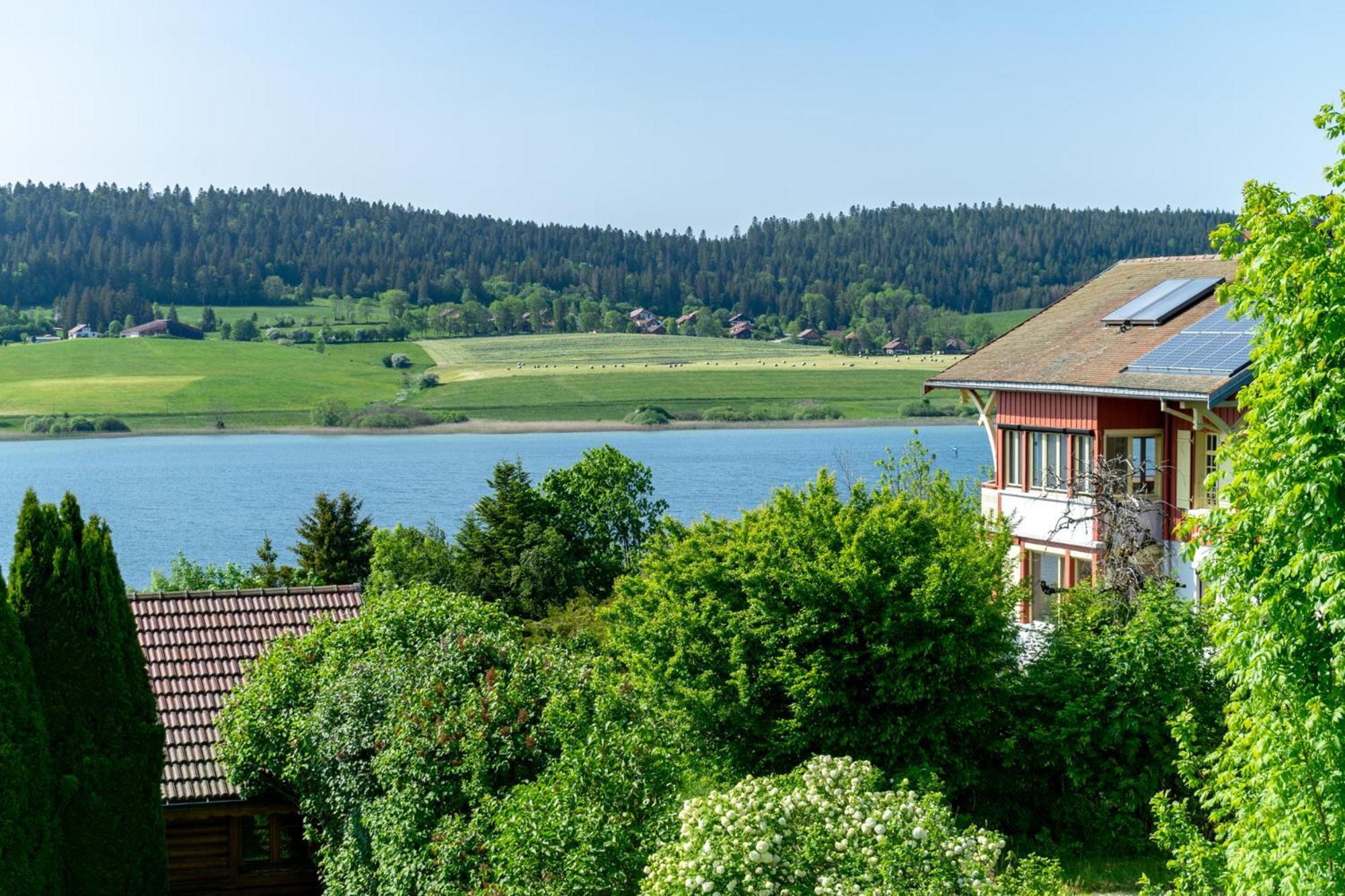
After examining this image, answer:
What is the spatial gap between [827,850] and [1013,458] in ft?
67.8

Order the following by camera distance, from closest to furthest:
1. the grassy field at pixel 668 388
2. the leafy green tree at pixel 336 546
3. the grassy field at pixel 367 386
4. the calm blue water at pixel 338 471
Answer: the leafy green tree at pixel 336 546 → the calm blue water at pixel 338 471 → the grassy field at pixel 367 386 → the grassy field at pixel 668 388

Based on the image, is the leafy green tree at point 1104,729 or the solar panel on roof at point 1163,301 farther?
the solar panel on roof at point 1163,301

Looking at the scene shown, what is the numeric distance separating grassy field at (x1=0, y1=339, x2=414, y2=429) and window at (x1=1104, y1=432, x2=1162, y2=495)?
15701cm

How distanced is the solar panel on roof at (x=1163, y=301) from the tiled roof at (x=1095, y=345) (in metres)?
0.16

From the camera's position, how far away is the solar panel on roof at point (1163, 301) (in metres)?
29.4

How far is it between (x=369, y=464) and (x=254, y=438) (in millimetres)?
33753

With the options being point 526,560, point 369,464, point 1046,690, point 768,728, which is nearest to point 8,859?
point 768,728

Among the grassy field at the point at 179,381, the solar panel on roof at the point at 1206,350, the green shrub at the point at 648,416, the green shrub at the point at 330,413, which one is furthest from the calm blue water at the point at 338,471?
the solar panel on roof at the point at 1206,350

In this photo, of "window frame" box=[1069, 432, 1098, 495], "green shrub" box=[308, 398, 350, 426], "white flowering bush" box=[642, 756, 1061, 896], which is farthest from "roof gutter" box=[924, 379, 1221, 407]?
"green shrub" box=[308, 398, 350, 426]

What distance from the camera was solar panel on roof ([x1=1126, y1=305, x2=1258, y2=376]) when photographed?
25328 mm

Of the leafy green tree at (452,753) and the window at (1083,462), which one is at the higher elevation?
the window at (1083,462)

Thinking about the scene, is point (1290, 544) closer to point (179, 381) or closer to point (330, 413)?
point (330, 413)

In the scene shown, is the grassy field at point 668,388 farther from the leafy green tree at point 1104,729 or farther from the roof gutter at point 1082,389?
the leafy green tree at point 1104,729

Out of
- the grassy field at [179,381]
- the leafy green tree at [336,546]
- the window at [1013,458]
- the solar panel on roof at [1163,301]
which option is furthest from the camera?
the grassy field at [179,381]
